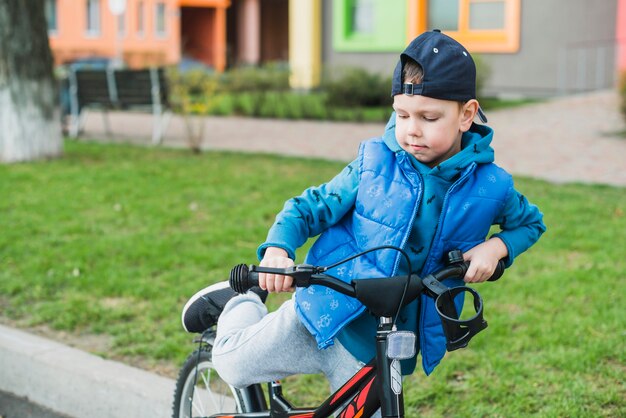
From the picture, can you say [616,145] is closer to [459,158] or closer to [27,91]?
[27,91]

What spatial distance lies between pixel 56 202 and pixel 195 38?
1633 inches

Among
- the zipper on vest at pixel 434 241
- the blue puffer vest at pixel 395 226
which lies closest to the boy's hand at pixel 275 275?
the blue puffer vest at pixel 395 226

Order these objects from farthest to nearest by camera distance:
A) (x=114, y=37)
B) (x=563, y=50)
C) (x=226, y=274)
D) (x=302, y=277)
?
(x=114, y=37), (x=563, y=50), (x=226, y=274), (x=302, y=277)

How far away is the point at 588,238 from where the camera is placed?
633 centimetres

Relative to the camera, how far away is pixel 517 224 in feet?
8.54

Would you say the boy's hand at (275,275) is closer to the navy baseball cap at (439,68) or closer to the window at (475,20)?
the navy baseball cap at (439,68)

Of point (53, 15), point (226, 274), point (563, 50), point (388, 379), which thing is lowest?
point (226, 274)

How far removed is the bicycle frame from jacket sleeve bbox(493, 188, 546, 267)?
459 mm

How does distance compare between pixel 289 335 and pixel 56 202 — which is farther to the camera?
pixel 56 202

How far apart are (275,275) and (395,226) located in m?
0.38

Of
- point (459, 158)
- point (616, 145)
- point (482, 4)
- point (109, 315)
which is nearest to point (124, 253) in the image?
point (109, 315)

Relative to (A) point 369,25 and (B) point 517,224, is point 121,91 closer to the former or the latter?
(A) point 369,25

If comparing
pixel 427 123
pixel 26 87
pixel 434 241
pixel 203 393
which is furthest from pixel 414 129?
pixel 26 87

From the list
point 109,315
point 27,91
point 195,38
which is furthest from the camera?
point 195,38
